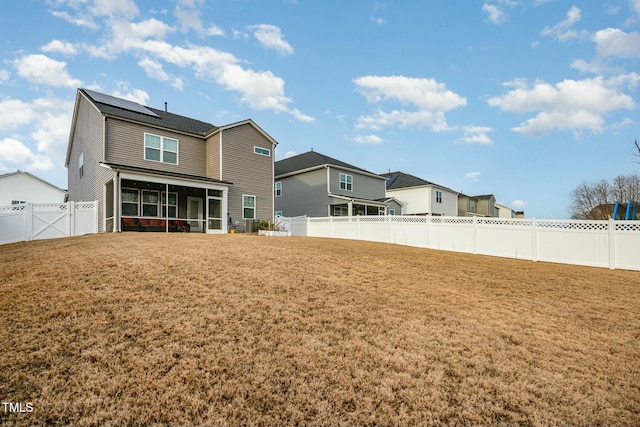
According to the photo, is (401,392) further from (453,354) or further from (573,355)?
(573,355)

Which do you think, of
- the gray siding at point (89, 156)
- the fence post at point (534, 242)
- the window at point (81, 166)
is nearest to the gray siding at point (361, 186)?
the gray siding at point (89, 156)

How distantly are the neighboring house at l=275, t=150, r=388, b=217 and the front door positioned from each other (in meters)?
9.82

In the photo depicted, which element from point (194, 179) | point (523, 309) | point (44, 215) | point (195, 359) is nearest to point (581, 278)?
point (523, 309)

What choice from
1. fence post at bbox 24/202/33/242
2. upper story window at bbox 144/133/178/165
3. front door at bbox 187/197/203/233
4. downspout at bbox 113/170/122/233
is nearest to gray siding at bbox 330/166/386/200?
front door at bbox 187/197/203/233

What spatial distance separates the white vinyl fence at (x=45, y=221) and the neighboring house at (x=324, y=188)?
50.0 ft

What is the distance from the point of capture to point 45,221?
1296 centimetres

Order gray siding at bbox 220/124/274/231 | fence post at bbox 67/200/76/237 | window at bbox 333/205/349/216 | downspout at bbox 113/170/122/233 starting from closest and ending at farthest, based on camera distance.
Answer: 1. fence post at bbox 67/200/76/237
2. downspout at bbox 113/170/122/233
3. gray siding at bbox 220/124/274/231
4. window at bbox 333/205/349/216

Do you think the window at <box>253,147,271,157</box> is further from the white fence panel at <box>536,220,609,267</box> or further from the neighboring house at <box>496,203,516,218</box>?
the neighboring house at <box>496,203,516,218</box>

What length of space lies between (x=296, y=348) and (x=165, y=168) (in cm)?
1651

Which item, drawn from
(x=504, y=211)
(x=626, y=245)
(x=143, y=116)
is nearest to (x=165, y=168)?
(x=143, y=116)

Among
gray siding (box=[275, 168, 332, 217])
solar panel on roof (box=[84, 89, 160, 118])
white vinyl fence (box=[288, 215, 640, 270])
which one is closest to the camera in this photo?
white vinyl fence (box=[288, 215, 640, 270])

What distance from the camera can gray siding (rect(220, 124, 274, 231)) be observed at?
736 inches

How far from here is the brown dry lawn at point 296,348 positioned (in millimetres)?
2783

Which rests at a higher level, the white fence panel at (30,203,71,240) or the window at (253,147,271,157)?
the window at (253,147,271,157)
